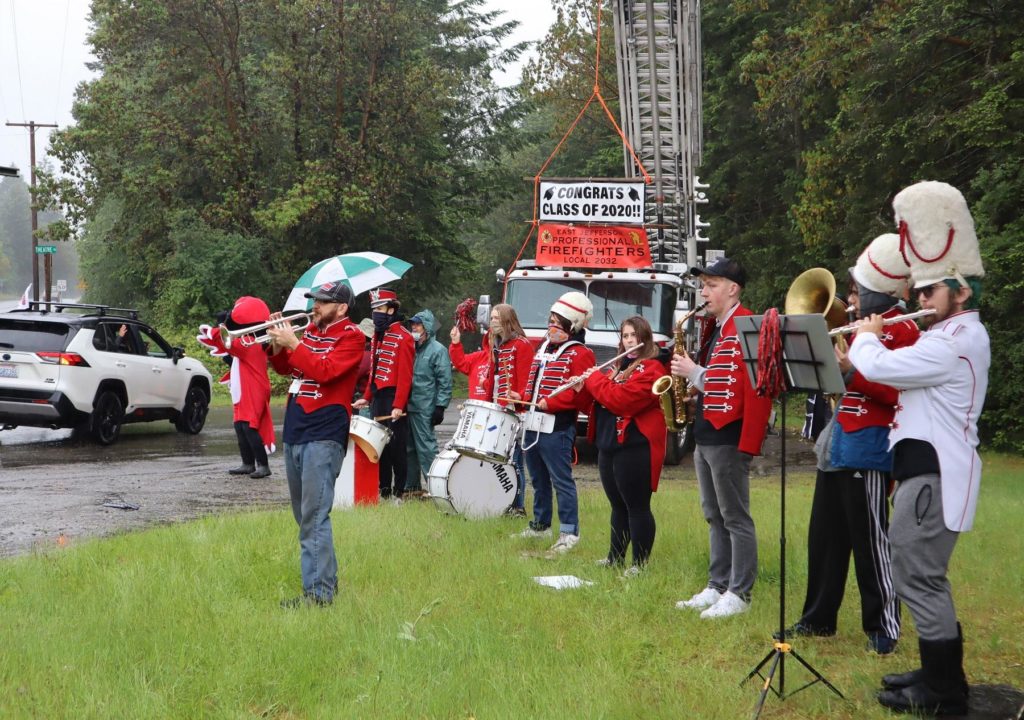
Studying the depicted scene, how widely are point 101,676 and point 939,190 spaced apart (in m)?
4.37

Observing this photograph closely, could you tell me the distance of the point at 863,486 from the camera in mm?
6043

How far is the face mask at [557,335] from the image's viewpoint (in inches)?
356

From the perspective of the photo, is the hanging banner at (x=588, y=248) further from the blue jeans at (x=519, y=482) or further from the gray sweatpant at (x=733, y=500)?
the gray sweatpant at (x=733, y=500)

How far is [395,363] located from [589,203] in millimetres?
6922

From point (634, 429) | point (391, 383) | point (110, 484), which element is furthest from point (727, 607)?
point (110, 484)

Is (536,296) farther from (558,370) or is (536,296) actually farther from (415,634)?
(415,634)

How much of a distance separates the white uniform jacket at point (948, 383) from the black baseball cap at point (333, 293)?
312 centimetres

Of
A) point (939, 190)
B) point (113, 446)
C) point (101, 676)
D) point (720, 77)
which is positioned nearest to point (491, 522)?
point (101, 676)

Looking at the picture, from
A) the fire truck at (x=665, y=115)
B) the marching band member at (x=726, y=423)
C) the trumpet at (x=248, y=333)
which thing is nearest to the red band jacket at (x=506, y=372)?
the marching band member at (x=726, y=423)

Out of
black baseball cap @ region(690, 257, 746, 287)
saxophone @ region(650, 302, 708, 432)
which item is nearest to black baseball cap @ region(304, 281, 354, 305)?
saxophone @ region(650, 302, 708, 432)

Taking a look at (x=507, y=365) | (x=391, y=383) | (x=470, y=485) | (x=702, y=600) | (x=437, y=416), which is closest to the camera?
(x=702, y=600)

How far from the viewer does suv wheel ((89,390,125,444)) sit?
52.9 feet

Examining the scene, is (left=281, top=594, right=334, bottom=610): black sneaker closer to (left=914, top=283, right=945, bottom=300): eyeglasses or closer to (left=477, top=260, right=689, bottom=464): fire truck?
(left=914, top=283, right=945, bottom=300): eyeglasses

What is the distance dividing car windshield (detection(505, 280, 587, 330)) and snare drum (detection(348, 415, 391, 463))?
6851 millimetres
